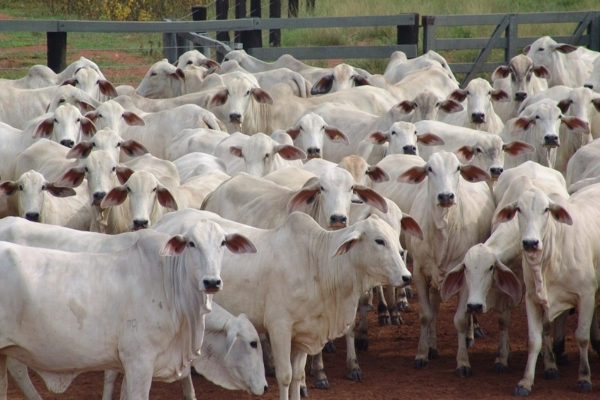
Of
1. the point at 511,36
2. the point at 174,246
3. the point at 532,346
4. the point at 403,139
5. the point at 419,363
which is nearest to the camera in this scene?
the point at 174,246

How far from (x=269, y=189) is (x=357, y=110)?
13.4ft

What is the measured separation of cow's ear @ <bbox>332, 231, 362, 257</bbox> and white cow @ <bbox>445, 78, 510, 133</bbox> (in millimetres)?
4782

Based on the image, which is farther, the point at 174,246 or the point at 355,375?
the point at 355,375

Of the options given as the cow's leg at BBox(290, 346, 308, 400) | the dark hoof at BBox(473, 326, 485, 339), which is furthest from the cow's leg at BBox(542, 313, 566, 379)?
the cow's leg at BBox(290, 346, 308, 400)

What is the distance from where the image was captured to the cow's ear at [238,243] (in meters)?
6.39

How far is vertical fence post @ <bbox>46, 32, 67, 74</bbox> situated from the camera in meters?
15.0

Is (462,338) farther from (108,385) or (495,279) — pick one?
(108,385)

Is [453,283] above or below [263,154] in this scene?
below

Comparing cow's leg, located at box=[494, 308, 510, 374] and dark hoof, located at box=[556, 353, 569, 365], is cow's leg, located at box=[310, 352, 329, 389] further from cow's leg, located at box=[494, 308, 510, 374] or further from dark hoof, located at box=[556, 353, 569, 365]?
dark hoof, located at box=[556, 353, 569, 365]

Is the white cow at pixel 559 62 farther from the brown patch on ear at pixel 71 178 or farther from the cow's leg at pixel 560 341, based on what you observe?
the brown patch on ear at pixel 71 178

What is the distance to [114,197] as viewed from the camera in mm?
8086

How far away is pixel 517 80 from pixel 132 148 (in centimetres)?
503

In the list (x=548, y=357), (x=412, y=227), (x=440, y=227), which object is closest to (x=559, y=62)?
(x=440, y=227)

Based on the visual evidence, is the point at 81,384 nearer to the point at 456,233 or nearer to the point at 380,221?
the point at 380,221
